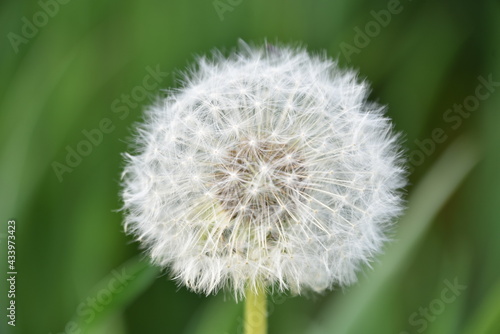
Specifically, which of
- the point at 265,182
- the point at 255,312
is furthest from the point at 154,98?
the point at 255,312

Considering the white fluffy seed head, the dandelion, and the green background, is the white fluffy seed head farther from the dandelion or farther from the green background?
the green background

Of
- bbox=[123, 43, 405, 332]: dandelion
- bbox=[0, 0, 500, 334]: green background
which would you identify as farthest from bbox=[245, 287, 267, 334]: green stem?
bbox=[0, 0, 500, 334]: green background

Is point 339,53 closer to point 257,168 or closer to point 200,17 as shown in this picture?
point 200,17

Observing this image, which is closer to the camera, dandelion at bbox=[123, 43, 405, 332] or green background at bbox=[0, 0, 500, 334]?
dandelion at bbox=[123, 43, 405, 332]

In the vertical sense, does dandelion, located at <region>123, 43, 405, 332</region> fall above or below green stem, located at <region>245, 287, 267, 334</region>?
above
